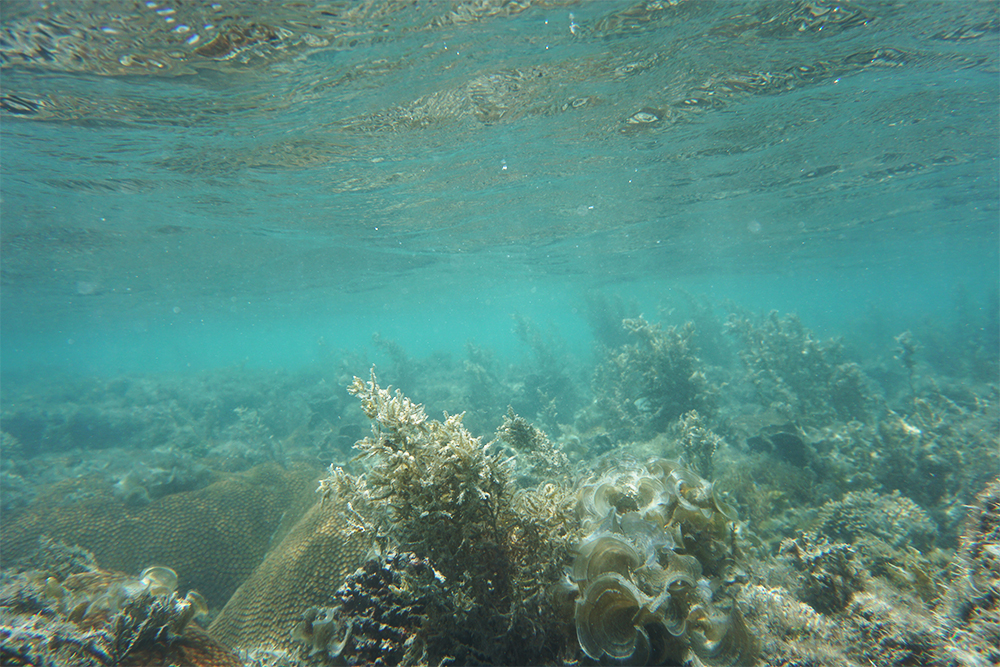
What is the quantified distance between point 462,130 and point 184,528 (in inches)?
434

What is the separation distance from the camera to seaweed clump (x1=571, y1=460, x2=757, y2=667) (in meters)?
2.24

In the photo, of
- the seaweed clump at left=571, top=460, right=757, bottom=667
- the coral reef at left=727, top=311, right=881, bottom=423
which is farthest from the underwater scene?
the coral reef at left=727, top=311, right=881, bottom=423

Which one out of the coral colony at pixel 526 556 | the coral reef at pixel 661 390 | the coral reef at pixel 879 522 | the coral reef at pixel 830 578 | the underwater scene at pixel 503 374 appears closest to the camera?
the coral colony at pixel 526 556

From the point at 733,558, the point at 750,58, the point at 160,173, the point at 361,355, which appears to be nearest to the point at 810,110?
the point at 750,58

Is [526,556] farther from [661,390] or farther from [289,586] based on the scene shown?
[661,390]

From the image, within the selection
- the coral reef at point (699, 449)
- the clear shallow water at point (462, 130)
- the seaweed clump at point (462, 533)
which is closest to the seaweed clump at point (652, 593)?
the seaweed clump at point (462, 533)

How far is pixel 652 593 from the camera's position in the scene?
7.91 ft

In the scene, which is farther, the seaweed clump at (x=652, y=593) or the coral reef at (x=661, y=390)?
the coral reef at (x=661, y=390)

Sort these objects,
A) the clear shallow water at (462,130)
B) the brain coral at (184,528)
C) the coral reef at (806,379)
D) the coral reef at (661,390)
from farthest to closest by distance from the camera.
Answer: the coral reef at (806,379), the coral reef at (661,390), the clear shallow water at (462,130), the brain coral at (184,528)

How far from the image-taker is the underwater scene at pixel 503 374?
2.40 m

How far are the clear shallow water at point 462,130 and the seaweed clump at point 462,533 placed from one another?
7.74 metres

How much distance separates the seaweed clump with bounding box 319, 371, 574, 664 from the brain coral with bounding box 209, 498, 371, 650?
2343 mm

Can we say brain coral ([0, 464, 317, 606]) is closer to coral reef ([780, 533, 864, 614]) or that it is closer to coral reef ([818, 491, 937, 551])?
coral reef ([780, 533, 864, 614])

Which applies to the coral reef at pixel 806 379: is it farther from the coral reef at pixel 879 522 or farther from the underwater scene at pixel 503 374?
the coral reef at pixel 879 522
